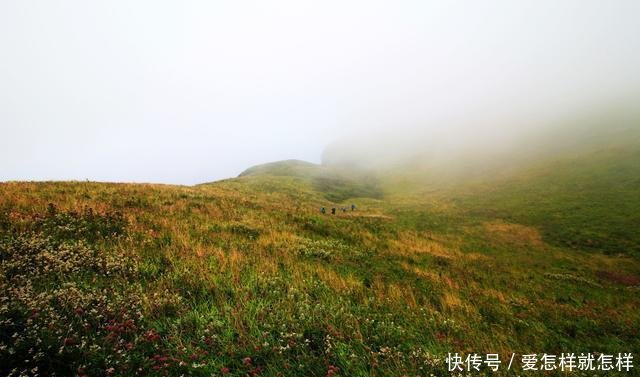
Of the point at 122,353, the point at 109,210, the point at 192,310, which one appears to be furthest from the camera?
the point at 109,210

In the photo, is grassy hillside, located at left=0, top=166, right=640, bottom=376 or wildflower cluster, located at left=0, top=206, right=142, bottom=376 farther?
grassy hillside, located at left=0, top=166, right=640, bottom=376

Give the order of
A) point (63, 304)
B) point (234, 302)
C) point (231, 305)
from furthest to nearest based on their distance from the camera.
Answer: point (234, 302)
point (231, 305)
point (63, 304)

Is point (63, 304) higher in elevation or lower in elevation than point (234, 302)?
higher

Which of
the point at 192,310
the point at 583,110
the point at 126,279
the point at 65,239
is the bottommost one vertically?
the point at 192,310

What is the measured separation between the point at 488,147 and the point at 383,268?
388 ft

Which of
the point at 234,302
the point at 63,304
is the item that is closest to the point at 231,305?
the point at 234,302

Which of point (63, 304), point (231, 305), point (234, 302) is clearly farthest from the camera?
point (234, 302)

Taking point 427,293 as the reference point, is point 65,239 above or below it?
above

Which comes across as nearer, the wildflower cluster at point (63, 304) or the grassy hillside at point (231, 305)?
the wildflower cluster at point (63, 304)

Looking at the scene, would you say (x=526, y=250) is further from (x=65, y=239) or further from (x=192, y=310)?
(x=65, y=239)

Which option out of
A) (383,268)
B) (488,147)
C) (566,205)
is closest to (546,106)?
(488,147)

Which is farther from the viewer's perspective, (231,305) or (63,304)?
(231,305)

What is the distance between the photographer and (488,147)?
365 feet

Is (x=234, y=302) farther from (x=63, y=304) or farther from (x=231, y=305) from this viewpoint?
(x=63, y=304)
